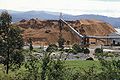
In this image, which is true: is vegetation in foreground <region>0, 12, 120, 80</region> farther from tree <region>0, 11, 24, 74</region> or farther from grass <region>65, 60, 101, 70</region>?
grass <region>65, 60, 101, 70</region>

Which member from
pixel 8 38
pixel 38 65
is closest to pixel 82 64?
pixel 8 38

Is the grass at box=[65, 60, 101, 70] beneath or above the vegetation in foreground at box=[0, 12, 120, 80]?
beneath

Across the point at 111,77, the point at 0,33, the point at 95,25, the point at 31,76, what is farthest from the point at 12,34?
the point at 95,25

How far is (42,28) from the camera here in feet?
362

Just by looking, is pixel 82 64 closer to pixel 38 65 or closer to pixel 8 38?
pixel 8 38

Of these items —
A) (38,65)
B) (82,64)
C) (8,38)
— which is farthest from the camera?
(82,64)

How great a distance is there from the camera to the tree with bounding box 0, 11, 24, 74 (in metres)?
28.6

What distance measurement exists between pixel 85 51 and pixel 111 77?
5031cm

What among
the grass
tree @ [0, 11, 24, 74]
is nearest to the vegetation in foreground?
tree @ [0, 11, 24, 74]

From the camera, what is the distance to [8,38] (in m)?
28.8

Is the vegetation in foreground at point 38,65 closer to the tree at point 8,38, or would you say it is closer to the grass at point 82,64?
the tree at point 8,38

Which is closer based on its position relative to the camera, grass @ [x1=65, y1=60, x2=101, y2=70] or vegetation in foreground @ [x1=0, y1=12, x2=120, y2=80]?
vegetation in foreground @ [x1=0, y1=12, x2=120, y2=80]

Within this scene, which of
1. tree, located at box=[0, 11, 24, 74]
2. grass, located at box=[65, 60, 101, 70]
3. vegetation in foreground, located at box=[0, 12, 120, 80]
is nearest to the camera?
vegetation in foreground, located at box=[0, 12, 120, 80]

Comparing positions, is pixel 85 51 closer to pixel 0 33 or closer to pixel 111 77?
pixel 0 33
